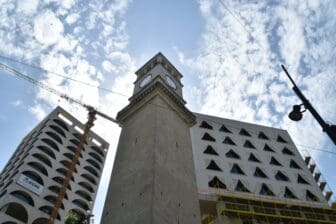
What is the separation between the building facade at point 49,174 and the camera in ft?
142

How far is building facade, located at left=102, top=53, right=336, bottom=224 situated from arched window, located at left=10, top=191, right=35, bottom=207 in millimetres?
24234

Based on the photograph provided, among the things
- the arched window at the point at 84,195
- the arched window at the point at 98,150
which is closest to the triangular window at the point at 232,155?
the arched window at the point at 84,195

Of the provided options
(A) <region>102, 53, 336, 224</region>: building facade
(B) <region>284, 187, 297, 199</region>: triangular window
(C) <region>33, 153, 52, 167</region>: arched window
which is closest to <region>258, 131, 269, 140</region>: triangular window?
(A) <region>102, 53, 336, 224</region>: building facade

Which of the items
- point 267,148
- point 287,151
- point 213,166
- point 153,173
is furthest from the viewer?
point 287,151

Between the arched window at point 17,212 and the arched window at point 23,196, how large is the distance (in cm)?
114

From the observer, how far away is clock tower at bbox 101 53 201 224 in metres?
19.0

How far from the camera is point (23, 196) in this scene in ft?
145

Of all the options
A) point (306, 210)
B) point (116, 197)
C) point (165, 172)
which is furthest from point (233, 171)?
point (116, 197)

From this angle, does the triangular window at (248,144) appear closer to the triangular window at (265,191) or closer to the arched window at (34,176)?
the triangular window at (265,191)

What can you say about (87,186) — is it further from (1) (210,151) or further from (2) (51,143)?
(1) (210,151)

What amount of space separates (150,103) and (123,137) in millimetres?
4152

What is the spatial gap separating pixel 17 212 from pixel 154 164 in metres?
32.6

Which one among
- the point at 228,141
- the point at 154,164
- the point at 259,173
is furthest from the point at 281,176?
the point at 154,164

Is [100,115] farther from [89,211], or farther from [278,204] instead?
[278,204]
